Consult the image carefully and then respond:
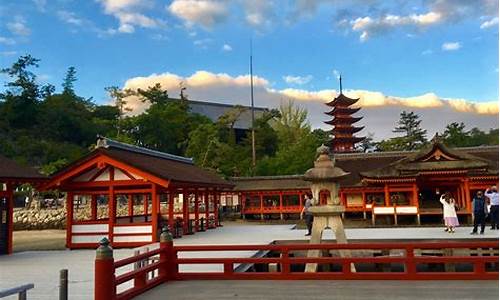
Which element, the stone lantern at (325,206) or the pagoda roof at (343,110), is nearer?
the stone lantern at (325,206)

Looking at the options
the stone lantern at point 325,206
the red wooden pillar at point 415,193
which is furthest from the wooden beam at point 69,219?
the red wooden pillar at point 415,193

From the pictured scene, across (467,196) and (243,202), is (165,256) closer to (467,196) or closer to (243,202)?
(467,196)

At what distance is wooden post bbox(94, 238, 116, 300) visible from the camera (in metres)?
6.71

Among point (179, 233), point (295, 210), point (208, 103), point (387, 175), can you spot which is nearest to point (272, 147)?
point (208, 103)

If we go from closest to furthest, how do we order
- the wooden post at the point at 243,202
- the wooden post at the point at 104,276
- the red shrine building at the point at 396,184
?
the wooden post at the point at 104,276, the red shrine building at the point at 396,184, the wooden post at the point at 243,202

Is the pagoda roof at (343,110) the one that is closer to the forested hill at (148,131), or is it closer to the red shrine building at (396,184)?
the forested hill at (148,131)

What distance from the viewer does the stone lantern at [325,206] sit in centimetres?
1193

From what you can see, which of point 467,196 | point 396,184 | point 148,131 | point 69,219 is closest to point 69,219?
point 69,219

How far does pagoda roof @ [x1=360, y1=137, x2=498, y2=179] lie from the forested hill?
15.4 m

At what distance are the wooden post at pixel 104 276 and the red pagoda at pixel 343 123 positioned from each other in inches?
1923

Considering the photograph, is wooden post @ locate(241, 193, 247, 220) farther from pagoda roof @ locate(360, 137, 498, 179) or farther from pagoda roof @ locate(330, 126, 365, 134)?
pagoda roof @ locate(330, 126, 365, 134)

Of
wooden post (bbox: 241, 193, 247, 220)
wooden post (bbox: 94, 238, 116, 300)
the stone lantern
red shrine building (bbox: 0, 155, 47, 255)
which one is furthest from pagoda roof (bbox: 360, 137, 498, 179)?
wooden post (bbox: 94, 238, 116, 300)

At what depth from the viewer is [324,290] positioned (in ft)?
25.1

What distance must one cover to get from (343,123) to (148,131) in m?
22.5
